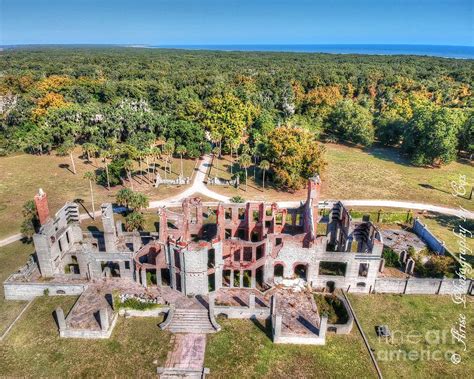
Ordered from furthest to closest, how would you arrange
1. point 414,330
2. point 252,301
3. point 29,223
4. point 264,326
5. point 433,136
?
point 433,136 → point 29,223 → point 252,301 → point 264,326 → point 414,330

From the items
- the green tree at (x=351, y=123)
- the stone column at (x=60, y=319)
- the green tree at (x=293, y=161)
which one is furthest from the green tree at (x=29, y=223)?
the green tree at (x=351, y=123)

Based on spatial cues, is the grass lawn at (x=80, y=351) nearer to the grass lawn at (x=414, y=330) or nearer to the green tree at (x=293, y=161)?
the grass lawn at (x=414, y=330)

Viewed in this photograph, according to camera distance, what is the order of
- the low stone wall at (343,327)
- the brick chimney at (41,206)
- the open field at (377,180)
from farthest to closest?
1. the open field at (377,180)
2. the brick chimney at (41,206)
3. the low stone wall at (343,327)

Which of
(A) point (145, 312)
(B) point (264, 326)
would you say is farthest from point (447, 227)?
(A) point (145, 312)

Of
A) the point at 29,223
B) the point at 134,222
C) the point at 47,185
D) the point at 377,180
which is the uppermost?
the point at 29,223

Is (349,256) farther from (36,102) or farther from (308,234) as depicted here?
(36,102)

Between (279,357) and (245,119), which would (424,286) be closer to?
(279,357)
